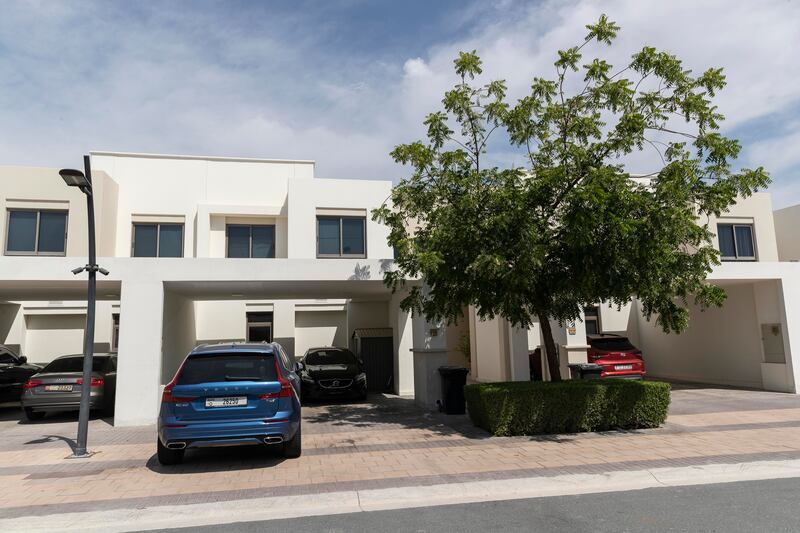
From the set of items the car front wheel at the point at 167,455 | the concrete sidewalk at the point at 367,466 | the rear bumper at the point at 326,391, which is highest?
the rear bumper at the point at 326,391

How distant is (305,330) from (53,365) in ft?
28.2

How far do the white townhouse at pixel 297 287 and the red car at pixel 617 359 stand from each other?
57.8 inches

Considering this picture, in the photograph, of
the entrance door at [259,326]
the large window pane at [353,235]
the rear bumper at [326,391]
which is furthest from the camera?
the entrance door at [259,326]

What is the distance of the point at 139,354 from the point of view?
11.3 m

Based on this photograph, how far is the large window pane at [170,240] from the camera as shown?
18.6 metres

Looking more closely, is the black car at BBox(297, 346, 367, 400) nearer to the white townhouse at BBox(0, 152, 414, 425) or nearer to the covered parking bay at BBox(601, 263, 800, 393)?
the white townhouse at BBox(0, 152, 414, 425)

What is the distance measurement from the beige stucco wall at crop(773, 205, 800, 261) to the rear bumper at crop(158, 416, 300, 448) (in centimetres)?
2560

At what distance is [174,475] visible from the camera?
7.18m

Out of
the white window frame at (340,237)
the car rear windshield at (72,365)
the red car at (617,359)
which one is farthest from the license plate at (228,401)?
the red car at (617,359)

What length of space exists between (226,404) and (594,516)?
15.3 ft

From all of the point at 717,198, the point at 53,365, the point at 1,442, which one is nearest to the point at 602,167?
the point at 717,198

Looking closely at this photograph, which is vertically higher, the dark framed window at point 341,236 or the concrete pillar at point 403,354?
the dark framed window at point 341,236

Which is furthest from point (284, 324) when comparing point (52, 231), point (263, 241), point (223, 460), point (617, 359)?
point (223, 460)

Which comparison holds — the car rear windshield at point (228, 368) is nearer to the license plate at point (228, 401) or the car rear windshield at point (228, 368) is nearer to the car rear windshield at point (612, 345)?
the license plate at point (228, 401)
